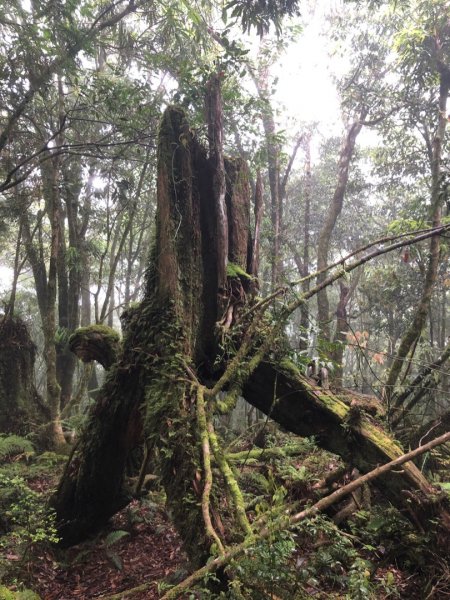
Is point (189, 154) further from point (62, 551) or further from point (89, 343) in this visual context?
point (62, 551)

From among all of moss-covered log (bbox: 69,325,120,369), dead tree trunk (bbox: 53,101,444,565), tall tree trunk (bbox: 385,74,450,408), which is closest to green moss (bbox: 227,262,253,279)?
dead tree trunk (bbox: 53,101,444,565)

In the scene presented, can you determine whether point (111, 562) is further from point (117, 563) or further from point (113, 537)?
point (113, 537)

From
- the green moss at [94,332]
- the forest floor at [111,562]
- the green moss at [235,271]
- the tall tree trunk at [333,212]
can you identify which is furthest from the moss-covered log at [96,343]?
the tall tree trunk at [333,212]

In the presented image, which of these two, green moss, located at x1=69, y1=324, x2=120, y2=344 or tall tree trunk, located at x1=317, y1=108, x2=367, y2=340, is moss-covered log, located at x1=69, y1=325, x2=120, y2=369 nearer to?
green moss, located at x1=69, y1=324, x2=120, y2=344

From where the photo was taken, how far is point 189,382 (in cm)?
395

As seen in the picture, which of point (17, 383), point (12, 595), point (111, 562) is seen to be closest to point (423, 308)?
point (111, 562)

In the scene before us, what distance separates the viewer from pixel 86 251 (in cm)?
1257

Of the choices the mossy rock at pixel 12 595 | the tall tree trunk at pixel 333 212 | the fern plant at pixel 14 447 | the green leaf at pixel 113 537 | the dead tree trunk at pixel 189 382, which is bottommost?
the green leaf at pixel 113 537

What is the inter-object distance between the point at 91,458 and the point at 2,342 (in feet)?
19.0

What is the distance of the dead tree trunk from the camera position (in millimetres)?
3555

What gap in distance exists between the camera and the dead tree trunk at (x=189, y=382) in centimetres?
355

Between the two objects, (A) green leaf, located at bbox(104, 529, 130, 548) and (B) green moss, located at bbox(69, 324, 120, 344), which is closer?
(A) green leaf, located at bbox(104, 529, 130, 548)

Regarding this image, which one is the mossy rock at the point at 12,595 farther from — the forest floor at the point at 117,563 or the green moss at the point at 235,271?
the green moss at the point at 235,271

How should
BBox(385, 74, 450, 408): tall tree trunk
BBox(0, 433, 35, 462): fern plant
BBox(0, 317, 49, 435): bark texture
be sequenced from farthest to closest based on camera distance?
BBox(0, 317, 49, 435): bark texture → BBox(0, 433, 35, 462): fern plant → BBox(385, 74, 450, 408): tall tree trunk
